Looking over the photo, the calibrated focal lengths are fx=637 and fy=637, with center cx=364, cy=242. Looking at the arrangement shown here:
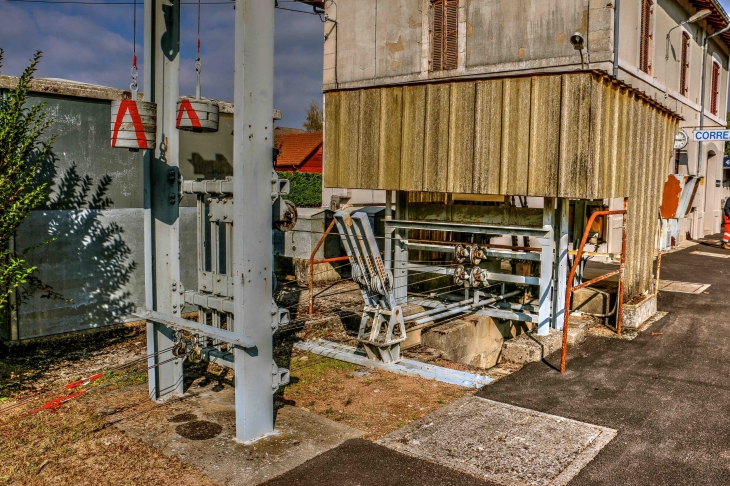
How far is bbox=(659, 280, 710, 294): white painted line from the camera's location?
12641 millimetres

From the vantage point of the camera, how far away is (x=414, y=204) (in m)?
10.3

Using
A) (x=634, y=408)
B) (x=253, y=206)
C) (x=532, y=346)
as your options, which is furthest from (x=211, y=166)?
(x=634, y=408)

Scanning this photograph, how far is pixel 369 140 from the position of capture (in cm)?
966

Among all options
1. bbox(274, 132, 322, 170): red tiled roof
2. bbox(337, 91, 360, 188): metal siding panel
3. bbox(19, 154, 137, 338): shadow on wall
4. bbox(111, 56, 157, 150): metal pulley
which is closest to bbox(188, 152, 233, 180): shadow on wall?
bbox(19, 154, 137, 338): shadow on wall

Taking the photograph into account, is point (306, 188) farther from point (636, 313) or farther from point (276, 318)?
point (276, 318)

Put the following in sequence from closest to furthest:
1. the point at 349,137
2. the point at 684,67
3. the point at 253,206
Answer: the point at 253,206 < the point at 349,137 < the point at 684,67

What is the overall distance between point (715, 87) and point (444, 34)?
13.9m

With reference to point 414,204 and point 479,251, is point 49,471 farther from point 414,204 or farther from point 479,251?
point 414,204

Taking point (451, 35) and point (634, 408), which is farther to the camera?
point (451, 35)

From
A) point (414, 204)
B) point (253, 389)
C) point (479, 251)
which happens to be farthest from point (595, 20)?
point (253, 389)

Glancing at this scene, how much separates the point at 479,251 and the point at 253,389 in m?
4.61

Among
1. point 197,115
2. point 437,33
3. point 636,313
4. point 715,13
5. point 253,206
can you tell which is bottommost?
point 636,313

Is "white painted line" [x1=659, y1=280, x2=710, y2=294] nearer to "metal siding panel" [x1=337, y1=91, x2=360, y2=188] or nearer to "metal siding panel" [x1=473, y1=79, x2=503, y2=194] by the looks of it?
"metal siding panel" [x1=473, y1=79, x2=503, y2=194]

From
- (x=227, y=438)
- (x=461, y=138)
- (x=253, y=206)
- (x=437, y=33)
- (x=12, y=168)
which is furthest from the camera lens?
(x=437, y=33)
